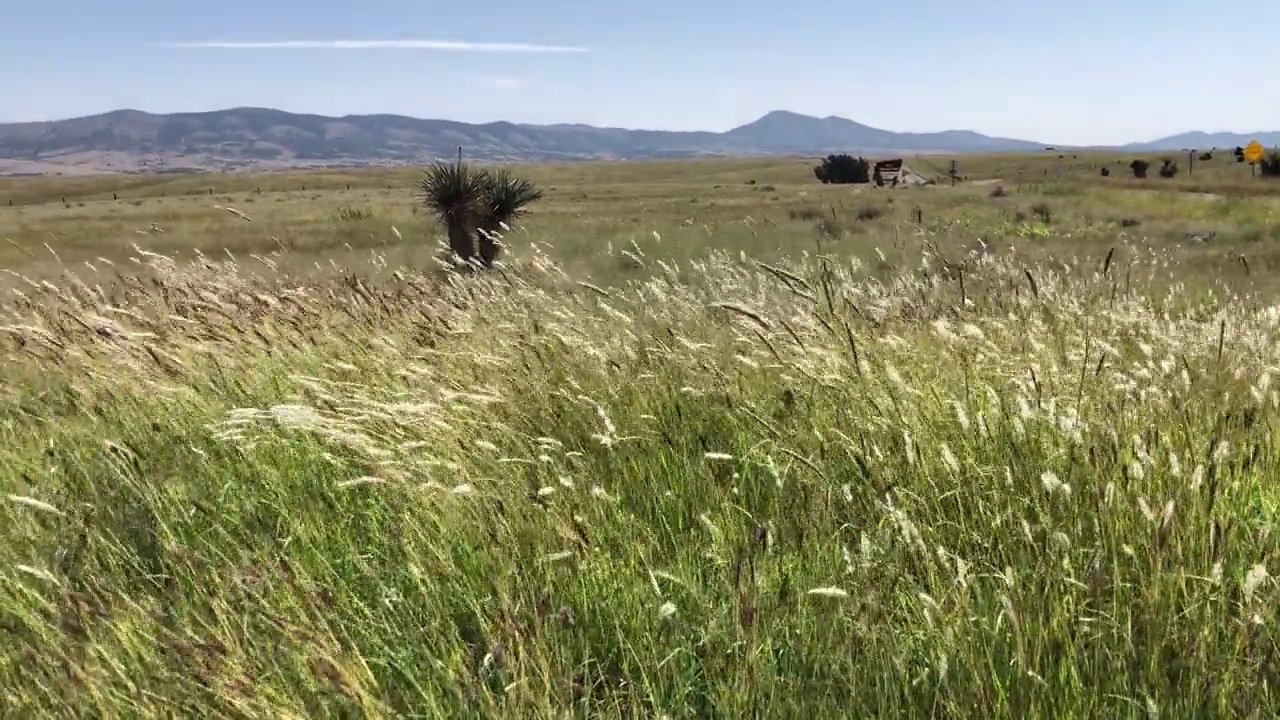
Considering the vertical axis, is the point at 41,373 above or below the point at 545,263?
below

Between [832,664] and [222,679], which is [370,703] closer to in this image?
[222,679]

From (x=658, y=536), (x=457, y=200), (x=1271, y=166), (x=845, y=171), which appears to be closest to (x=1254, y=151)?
(x=1271, y=166)

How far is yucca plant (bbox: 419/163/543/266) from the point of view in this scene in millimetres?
17297

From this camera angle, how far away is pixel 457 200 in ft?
56.9

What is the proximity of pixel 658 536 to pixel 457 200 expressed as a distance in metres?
15.3

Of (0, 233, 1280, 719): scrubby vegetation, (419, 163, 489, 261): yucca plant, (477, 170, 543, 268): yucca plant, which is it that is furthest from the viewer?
(477, 170, 543, 268): yucca plant

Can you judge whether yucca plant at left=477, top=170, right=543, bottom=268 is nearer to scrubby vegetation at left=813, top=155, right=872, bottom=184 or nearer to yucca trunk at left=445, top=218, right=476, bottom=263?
yucca trunk at left=445, top=218, right=476, bottom=263

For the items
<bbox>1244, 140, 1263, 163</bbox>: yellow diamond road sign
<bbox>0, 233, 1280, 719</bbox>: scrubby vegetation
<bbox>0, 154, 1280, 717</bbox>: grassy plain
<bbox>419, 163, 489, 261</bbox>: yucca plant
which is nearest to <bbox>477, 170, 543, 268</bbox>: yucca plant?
<bbox>419, 163, 489, 261</bbox>: yucca plant

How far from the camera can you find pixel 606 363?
4.46 metres

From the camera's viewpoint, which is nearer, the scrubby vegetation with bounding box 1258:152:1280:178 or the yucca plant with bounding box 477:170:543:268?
the yucca plant with bounding box 477:170:543:268

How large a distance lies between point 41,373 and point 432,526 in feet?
16.7

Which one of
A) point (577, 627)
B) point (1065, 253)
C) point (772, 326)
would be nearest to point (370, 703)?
point (577, 627)

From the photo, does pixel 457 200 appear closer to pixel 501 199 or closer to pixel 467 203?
pixel 467 203

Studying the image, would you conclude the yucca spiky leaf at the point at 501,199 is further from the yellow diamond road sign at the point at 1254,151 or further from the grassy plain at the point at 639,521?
the yellow diamond road sign at the point at 1254,151
